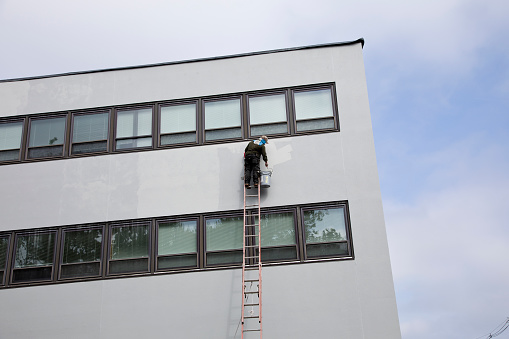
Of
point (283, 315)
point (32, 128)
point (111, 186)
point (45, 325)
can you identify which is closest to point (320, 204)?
point (283, 315)

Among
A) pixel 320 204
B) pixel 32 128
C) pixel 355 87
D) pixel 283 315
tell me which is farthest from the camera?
pixel 32 128

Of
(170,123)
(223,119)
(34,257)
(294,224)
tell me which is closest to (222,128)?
(223,119)

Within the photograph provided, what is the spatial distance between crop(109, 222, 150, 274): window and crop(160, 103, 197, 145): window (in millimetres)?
2353

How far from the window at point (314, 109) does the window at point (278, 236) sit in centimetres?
234

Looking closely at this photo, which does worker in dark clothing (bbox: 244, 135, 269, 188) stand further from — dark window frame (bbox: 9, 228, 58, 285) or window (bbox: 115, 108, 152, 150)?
dark window frame (bbox: 9, 228, 58, 285)

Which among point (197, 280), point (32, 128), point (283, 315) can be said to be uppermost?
point (32, 128)

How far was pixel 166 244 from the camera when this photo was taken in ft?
46.0

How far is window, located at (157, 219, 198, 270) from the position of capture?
13.8 metres

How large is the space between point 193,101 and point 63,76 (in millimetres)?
3828

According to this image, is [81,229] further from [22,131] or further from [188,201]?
[22,131]

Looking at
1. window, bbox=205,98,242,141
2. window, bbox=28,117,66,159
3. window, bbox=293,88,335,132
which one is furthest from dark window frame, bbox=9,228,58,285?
window, bbox=293,88,335,132

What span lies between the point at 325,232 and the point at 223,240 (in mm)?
2448

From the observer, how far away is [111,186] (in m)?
14.6

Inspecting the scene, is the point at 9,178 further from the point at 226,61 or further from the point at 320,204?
the point at 320,204
